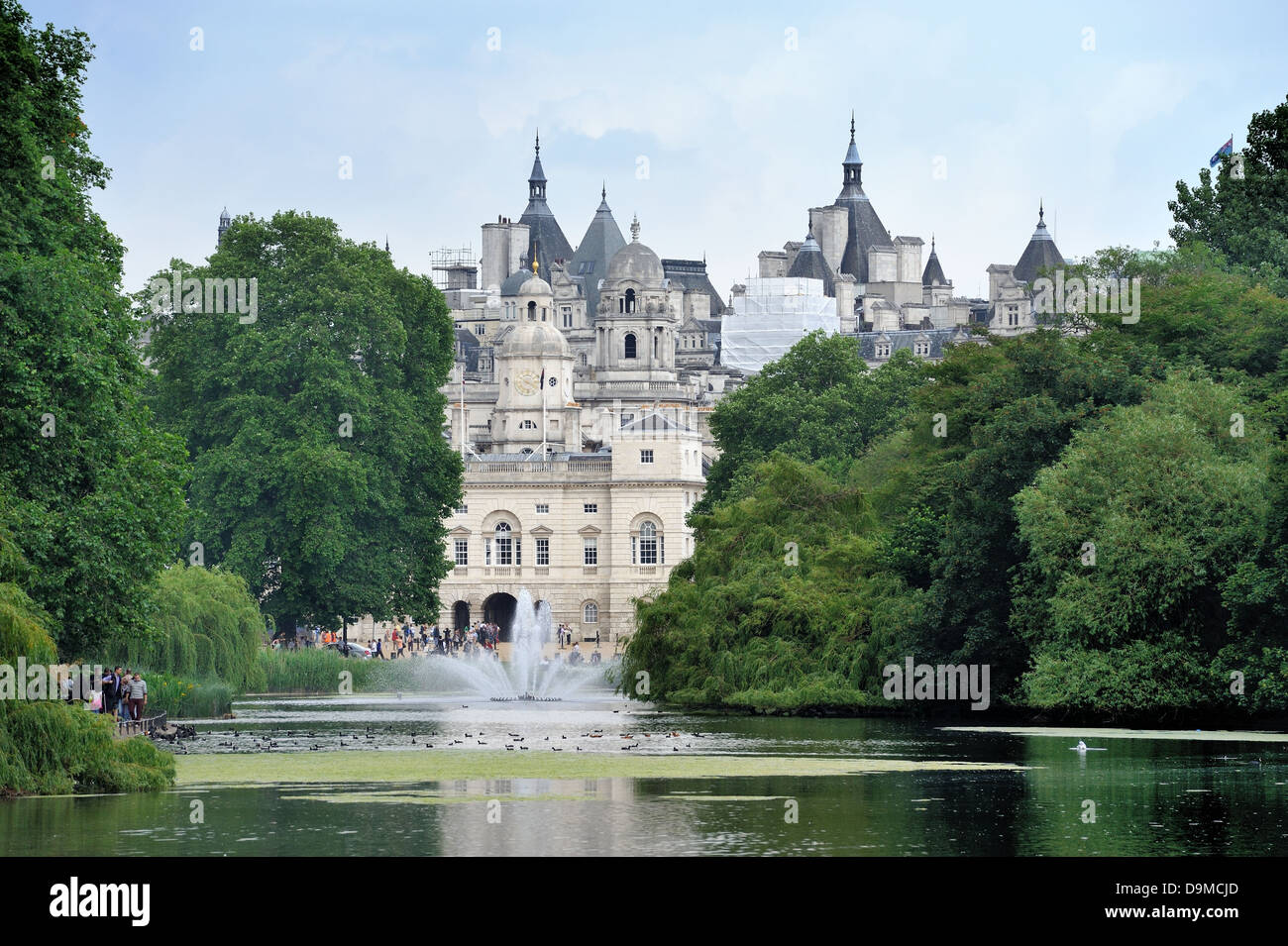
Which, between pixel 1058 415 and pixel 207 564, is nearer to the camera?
pixel 1058 415

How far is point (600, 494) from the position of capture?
105812 mm

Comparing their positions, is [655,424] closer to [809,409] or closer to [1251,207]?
[809,409]

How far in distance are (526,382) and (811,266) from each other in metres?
73.1

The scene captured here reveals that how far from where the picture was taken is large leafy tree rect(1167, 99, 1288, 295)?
189 ft

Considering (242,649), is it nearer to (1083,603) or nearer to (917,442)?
(917,442)

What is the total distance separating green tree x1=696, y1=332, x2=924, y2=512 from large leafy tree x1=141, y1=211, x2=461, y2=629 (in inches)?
559

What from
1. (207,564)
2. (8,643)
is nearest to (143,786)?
(8,643)

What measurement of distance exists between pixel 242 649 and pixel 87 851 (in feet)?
91.2

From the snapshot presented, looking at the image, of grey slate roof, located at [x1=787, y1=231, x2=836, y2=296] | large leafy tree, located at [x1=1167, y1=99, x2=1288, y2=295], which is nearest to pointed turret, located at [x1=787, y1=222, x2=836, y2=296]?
grey slate roof, located at [x1=787, y1=231, x2=836, y2=296]

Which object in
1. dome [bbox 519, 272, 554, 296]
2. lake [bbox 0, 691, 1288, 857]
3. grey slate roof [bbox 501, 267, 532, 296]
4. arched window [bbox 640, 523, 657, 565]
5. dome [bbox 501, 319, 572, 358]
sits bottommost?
lake [bbox 0, 691, 1288, 857]

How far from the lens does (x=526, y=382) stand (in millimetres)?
127375

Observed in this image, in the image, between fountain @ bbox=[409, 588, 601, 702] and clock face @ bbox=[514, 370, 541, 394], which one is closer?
fountain @ bbox=[409, 588, 601, 702]

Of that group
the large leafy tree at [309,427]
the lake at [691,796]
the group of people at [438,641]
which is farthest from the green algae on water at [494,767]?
the group of people at [438,641]

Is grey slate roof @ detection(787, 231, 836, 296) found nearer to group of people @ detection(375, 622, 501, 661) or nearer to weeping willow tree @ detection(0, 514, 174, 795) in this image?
group of people @ detection(375, 622, 501, 661)
